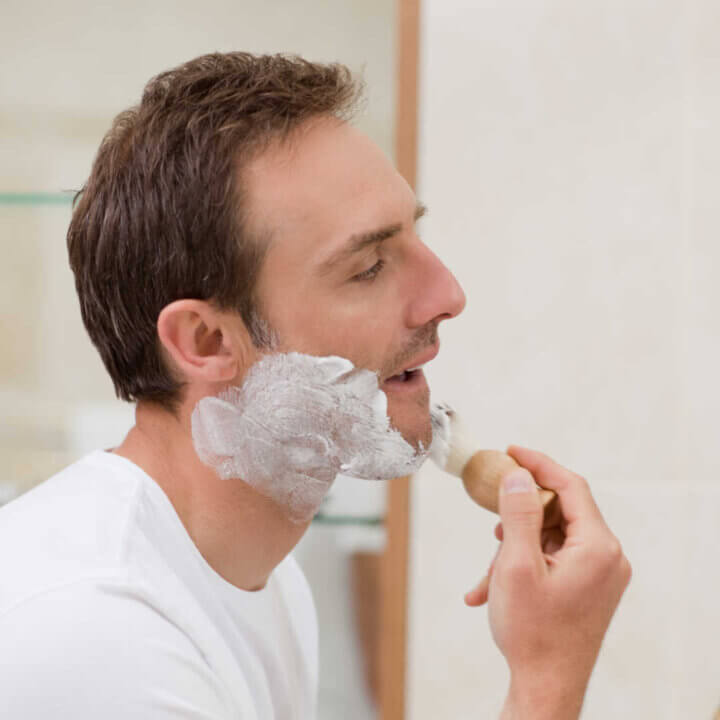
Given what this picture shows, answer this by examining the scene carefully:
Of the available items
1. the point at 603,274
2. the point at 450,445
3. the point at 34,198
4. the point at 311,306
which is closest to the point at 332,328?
the point at 311,306

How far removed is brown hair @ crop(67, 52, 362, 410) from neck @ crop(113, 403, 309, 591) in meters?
0.03

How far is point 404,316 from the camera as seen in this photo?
2.42 feet

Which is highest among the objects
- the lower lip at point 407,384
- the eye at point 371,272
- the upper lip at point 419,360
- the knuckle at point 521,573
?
the eye at point 371,272

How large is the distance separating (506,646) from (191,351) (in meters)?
0.34

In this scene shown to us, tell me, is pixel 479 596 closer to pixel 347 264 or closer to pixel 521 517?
pixel 521 517

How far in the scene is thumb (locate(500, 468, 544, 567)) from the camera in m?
0.65

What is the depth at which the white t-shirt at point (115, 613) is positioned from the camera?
0.55 m

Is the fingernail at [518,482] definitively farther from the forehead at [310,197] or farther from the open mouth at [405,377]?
the forehead at [310,197]

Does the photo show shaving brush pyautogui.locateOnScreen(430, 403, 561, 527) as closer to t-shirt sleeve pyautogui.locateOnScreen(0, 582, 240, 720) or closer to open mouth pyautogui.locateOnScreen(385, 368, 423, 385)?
open mouth pyautogui.locateOnScreen(385, 368, 423, 385)

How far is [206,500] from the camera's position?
750 millimetres

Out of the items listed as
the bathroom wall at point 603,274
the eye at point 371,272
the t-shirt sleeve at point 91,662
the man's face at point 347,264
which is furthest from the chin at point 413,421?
the bathroom wall at point 603,274

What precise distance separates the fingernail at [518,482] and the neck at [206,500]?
0.22 meters

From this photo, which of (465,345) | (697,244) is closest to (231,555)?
(465,345)

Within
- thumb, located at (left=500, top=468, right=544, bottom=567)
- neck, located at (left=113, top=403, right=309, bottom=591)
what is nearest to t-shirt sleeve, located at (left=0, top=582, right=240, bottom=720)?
neck, located at (left=113, top=403, right=309, bottom=591)
